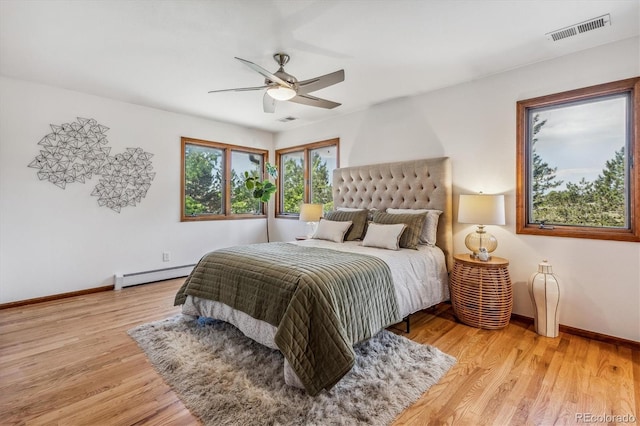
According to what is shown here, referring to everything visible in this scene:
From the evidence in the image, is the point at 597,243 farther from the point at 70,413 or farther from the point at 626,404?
the point at 70,413

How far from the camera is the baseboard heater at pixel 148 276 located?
4.01 meters

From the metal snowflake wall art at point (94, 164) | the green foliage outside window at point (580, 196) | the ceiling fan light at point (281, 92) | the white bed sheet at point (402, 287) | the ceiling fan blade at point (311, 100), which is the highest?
the ceiling fan blade at point (311, 100)

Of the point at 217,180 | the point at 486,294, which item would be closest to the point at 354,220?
the point at 486,294

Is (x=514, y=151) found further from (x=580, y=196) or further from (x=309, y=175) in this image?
(x=309, y=175)

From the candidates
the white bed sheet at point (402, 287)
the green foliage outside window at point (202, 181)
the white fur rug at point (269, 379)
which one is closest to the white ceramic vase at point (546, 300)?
the white bed sheet at point (402, 287)

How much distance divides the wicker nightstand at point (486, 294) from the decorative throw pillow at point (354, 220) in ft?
3.88

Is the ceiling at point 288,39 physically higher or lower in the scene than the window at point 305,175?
higher

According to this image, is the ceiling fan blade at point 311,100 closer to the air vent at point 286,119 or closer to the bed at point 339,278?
the bed at point 339,278

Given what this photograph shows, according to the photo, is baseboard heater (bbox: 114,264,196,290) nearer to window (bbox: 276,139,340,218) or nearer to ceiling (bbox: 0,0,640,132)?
window (bbox: 276,139,340,218)

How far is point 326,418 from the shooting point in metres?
1.59

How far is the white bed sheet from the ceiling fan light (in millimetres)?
1539

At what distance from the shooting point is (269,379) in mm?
1933

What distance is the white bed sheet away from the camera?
7.46 ft

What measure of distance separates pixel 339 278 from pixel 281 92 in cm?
169
